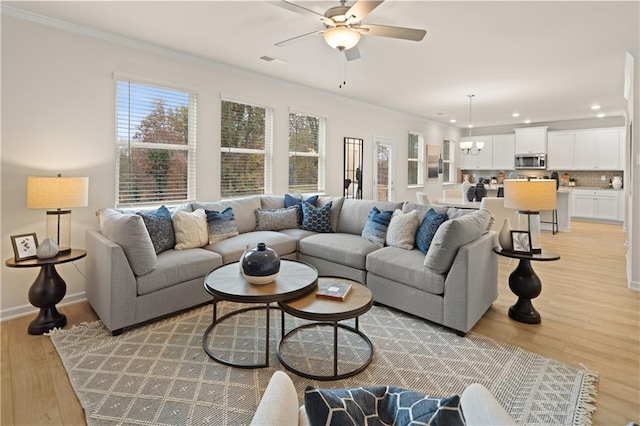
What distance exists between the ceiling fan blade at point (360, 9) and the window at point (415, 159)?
20.3ft

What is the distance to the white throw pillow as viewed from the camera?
346 centimetres

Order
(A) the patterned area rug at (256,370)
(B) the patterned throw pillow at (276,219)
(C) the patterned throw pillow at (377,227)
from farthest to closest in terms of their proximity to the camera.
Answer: (B) the patterned throw pillow at (276,219) → (C) the patterned throw pillow at (377,227) → (A) the patterned area rug at (256,370)

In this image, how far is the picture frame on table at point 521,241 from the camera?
9.71 ft

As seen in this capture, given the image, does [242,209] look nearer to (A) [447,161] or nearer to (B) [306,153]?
(B) [306,153]

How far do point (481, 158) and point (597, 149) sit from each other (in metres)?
2.78

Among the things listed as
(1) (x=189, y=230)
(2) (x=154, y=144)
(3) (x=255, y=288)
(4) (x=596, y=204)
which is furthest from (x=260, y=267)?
(4) (x=596, y=204)

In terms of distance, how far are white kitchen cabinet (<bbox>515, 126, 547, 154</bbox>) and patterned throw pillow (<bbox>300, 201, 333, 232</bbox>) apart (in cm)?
771

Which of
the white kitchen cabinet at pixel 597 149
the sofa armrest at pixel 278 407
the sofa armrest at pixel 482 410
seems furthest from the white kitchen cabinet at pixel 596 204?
the sofa armrest at pixel 278 407

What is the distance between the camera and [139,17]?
318cm

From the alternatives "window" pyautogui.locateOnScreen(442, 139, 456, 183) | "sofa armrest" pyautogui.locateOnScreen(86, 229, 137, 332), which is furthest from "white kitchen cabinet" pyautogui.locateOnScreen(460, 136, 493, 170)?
"sofa armrest" pyautogui.locateOnScreen(86, 229, 137, 332)

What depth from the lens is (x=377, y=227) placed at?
373cm

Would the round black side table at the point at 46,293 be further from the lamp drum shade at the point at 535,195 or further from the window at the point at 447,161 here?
the window at the point at 447,161

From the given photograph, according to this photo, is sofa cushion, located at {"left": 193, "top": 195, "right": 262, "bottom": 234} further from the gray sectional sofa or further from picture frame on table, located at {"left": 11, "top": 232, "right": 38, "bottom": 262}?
picture frame on table, located at {"left": 11, "top": 232, "right": 38, "bottom": 262}

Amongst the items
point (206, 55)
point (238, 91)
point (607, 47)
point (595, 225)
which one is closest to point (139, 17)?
point (206, 55)
